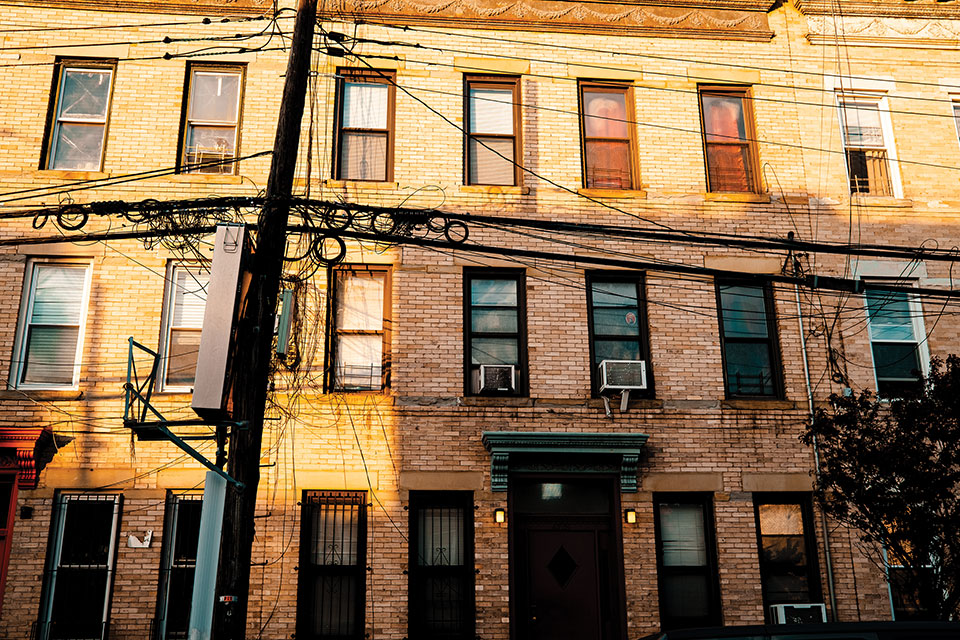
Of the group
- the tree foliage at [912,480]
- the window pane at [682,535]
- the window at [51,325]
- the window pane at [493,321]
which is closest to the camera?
the tree foliage at [912,480]

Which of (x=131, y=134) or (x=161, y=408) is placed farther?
(x=131, y=134)

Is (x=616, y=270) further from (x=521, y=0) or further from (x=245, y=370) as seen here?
(x=245, y=370)

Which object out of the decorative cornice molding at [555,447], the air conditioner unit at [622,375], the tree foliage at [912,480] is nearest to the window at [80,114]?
the decorative cornice molding at [555,447]

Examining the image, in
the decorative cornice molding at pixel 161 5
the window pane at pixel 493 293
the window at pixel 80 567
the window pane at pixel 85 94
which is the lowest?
the window at pixel 80 567

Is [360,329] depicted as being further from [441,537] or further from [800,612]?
[800,612]

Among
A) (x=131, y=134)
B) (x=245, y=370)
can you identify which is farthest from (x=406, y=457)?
(x=131, y=134)

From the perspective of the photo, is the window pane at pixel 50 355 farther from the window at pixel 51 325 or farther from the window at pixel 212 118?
the window at pixel 212 118

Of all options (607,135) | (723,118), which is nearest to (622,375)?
(607,135)

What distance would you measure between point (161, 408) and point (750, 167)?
32.7 feet

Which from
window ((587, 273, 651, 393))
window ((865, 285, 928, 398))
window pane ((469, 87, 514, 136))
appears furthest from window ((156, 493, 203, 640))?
window ((865, 285, 928, 398))

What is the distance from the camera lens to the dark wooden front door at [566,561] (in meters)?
11.5

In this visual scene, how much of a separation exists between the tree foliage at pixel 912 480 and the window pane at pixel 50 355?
10.2m

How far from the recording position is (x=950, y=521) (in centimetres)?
938

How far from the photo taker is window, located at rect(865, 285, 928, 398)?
13.1 m
